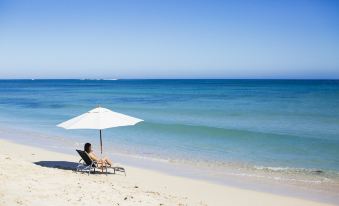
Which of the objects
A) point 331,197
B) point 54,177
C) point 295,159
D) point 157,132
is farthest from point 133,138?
point 331,197

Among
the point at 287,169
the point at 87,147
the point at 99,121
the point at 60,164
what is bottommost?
the point at 287,169

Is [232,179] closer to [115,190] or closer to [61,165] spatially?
[115,190]

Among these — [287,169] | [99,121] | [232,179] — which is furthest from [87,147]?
[287,169]

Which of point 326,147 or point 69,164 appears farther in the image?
point 326,147

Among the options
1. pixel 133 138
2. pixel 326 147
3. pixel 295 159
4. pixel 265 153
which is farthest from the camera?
pixel 133 138

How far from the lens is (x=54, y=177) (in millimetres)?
8516

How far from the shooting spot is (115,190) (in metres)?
7.80

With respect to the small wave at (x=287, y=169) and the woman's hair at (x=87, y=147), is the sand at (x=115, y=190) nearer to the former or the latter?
the woman's hair at (x=87, y=147)

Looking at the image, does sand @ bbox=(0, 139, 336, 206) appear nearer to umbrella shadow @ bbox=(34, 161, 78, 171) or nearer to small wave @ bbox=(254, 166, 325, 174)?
umbrella shadow @ bbox=(34, 161, 78, 171)

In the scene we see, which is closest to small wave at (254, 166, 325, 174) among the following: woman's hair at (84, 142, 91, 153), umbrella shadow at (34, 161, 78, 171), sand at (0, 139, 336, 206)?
sand at (0, 139, 336, 206)

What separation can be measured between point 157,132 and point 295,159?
25.1 ft

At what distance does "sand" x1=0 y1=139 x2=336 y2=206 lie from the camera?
6910 millimetres

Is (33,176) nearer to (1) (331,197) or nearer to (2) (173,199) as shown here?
(2) (173,199)

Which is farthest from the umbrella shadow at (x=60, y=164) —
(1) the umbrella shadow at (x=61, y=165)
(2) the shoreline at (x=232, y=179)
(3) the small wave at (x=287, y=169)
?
(3) the small wave at (x=287, y=169)
